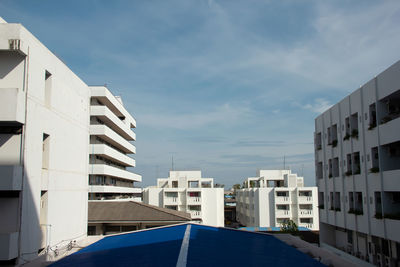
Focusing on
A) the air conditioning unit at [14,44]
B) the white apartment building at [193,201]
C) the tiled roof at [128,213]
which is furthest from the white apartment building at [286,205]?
the air conditioning unit at [14,44]

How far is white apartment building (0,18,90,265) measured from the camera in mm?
15328

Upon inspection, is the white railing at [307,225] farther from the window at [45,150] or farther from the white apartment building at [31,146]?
the window at [45,150]

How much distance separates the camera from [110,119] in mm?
49531

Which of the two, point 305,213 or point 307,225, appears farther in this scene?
point 305,213

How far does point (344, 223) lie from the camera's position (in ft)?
109

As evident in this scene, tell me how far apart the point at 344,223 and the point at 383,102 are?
12323 millimetres

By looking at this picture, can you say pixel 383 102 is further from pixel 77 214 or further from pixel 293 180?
pixel 293 180

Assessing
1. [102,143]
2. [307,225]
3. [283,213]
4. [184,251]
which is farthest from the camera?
[283,213]

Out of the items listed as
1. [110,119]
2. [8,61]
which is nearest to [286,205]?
[110,119]

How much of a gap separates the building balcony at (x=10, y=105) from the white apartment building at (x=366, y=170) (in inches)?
876

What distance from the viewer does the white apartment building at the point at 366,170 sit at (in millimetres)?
25312

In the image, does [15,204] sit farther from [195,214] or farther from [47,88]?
[195,214]

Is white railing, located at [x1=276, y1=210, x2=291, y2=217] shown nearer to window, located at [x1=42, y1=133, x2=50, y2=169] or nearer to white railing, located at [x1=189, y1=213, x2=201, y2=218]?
white railing, located at [x1=189, y1=213, x2=201, y2=218]

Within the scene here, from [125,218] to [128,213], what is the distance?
4.44 feet
